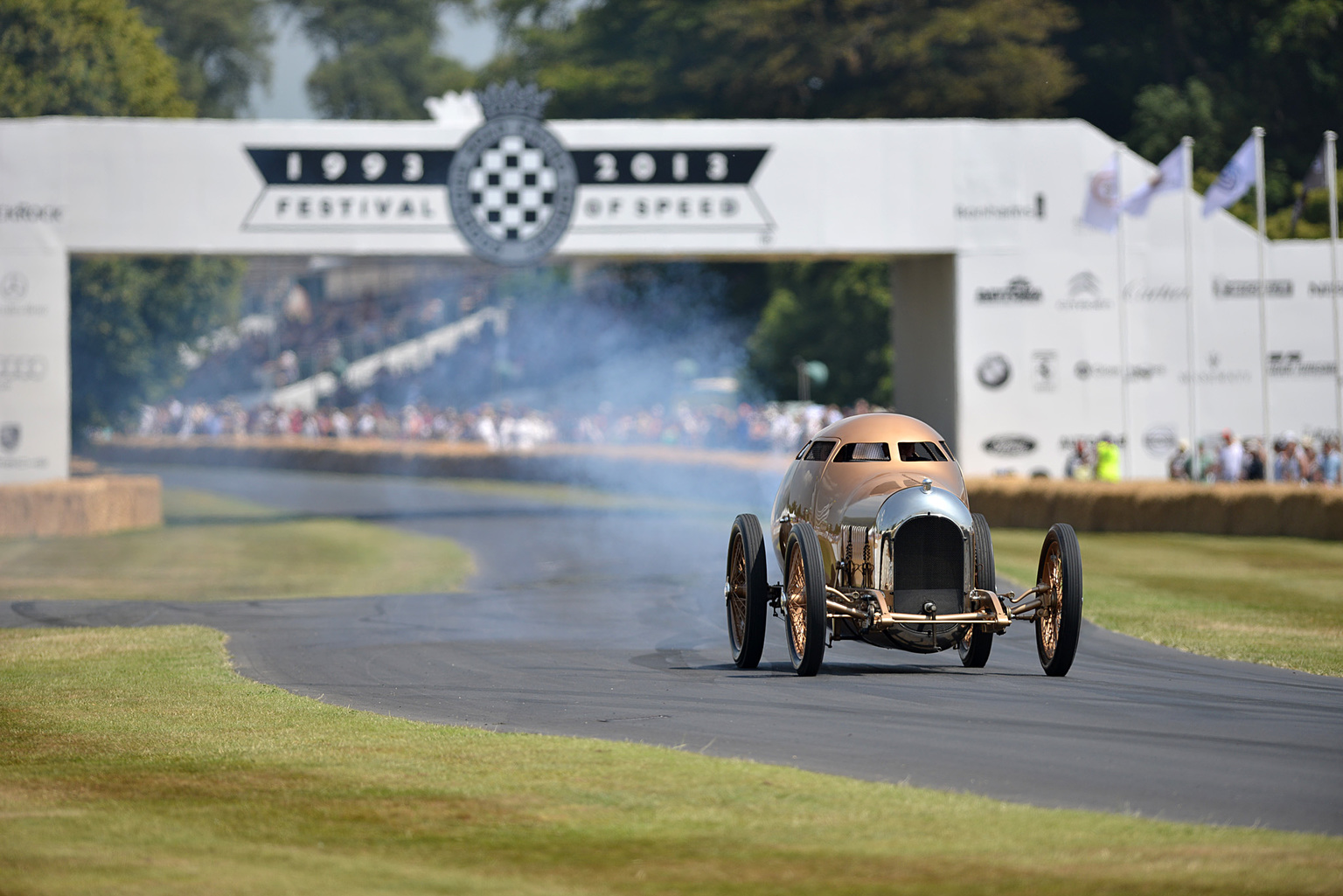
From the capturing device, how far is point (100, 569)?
2341cm

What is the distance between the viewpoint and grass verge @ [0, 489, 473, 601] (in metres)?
20.7

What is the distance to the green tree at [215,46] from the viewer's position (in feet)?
284

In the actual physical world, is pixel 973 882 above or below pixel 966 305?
below

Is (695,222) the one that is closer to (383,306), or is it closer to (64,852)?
(64,852)

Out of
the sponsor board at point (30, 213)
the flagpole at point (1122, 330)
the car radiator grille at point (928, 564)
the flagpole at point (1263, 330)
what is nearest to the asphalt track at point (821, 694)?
the car radiator grille at point (928, 564)

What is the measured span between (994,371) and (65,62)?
28.7 meters

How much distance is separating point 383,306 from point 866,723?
A: 79.5 m

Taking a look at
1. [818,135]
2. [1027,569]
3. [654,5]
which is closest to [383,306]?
[654,5]

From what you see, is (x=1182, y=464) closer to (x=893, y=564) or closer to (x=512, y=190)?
(x=512, y=190)

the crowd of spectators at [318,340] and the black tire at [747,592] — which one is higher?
the crowd of spectators at [318,340]

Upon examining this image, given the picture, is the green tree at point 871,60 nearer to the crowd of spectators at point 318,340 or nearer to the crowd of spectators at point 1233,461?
the crowd of spectators at point 1233,461

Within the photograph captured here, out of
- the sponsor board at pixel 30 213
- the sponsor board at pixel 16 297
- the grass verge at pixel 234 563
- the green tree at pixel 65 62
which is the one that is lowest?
the grass verge at pixel 234 563

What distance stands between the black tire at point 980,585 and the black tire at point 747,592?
145cm

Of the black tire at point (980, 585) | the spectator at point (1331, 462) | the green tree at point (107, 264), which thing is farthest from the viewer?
the green tree at point (107, 264)
